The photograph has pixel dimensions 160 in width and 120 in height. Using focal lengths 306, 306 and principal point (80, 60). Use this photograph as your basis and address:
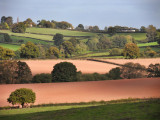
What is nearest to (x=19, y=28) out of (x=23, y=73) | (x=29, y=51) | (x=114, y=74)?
(x=29, y=51)

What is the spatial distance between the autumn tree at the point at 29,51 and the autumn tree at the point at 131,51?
1003 cm

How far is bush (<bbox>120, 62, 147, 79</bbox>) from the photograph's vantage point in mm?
31461

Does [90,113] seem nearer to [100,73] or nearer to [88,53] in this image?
[100,73]

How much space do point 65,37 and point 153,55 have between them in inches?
425

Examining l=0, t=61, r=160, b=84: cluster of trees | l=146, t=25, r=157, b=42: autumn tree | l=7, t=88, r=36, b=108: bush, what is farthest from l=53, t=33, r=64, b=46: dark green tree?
l=7, t=88, r=36, b=108: bush

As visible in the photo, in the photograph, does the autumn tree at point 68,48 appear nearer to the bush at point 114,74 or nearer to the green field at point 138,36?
the bush at point 114,74

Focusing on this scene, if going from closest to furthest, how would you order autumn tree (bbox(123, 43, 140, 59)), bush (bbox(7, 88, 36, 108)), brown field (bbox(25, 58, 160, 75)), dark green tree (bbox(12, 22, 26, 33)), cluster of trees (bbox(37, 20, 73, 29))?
bush (bbox(7, 88, 36, 108)), brown field (bbox(25, 58, 160, 75)), autumn tree (bbox(123, 43, 140, 59)), dark green tree (bbox(12, 22, 26, 33)), cluster of trees (bbox(37, 20, 73, 29))

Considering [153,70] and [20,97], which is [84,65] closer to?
[153,70]

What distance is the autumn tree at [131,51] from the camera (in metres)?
34.9

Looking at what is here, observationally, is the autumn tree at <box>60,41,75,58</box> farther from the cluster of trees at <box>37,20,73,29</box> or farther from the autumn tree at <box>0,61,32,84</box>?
the autumn tree at <box>0,61,32,84</box>

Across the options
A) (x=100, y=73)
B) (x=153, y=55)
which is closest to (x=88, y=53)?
(x=100, y=73)

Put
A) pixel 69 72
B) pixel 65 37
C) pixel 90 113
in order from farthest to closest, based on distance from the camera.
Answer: pixel 65 37 < pixel 69 72 < pixel 90 113

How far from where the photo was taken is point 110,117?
436 inches

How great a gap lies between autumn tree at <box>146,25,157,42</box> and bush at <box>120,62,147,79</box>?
5968mm
